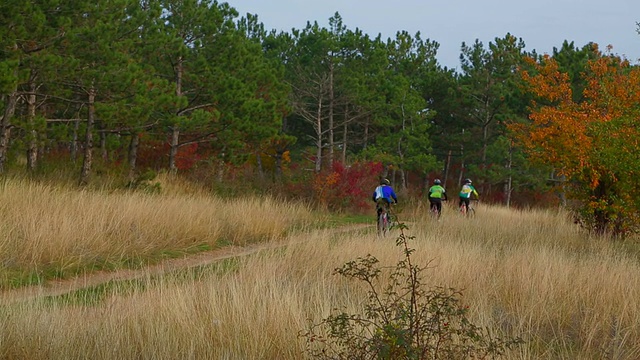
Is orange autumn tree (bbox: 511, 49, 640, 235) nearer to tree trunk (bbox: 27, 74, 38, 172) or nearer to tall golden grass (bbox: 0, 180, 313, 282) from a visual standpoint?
tall golden grass (bbox: 0, 180, 313, 282)

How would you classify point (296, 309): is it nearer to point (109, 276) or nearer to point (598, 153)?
point (109, 276)

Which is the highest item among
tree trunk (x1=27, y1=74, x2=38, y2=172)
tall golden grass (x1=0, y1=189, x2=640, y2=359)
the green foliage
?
tree trunk (x1=27, y1=74, x2=38, y2=172)

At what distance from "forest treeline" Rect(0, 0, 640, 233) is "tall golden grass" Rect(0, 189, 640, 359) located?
3.96 m

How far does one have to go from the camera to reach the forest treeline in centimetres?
1292

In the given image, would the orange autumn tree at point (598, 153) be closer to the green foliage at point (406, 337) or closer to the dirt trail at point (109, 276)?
the dirt trail at point (109, 276)

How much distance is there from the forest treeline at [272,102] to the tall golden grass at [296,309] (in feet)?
13.0

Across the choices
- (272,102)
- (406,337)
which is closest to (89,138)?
(272,102)

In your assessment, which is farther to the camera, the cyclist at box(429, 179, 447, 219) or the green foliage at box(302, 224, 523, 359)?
the cyclist at box(429, 179, 447, 219)

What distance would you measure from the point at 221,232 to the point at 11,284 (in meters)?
5.87

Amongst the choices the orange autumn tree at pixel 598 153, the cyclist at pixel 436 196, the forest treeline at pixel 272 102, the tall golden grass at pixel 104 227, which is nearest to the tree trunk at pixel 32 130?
the forest treeline at pixel 272 102

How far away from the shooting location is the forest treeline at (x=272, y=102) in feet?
42.4

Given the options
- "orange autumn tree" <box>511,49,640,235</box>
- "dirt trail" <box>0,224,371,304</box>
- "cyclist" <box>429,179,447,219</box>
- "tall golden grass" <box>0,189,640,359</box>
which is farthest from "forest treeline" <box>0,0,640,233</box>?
"dirt trail" <box>0,224,371,304</box>

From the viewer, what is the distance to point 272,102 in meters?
24.0

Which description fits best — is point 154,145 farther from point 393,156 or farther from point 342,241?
point 342,241
